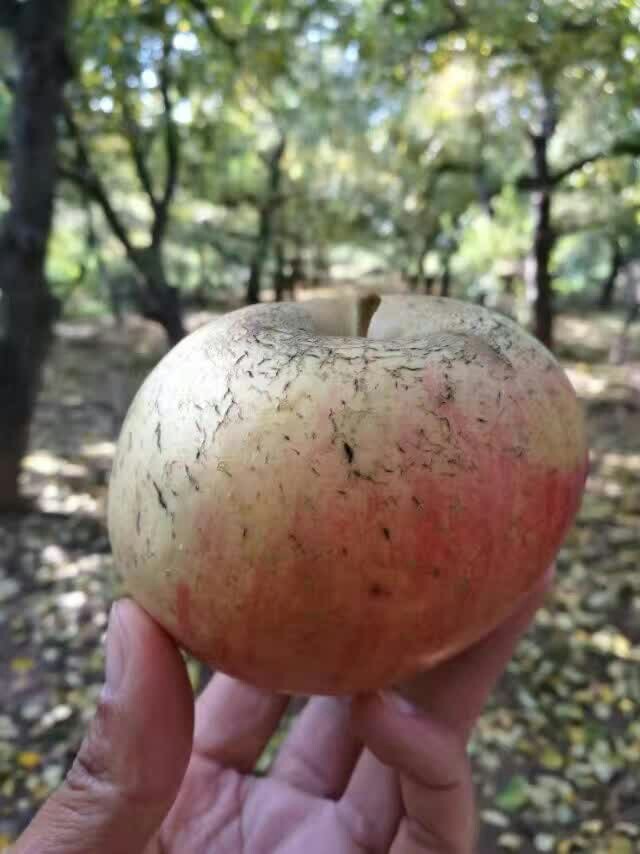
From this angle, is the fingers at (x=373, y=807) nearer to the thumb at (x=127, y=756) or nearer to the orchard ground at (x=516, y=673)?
the thumb at (x=127, y=756)

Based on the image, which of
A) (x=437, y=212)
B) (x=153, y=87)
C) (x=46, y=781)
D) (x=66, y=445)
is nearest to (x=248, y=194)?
(x=437, y=212)

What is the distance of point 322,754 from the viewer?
1.83 meters

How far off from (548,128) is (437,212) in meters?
→ 2.39

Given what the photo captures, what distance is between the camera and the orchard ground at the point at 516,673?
2506mm

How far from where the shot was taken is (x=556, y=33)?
3.71 metres

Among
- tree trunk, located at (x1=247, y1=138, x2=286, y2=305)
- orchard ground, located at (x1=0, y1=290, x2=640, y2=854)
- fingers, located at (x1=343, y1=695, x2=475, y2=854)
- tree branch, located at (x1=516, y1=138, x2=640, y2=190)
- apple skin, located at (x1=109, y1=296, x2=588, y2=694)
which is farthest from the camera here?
tree trunk, located at (x1=247, y1=138, x2=286, y2=305)

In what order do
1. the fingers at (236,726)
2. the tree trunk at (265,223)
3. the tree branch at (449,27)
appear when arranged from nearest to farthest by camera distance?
the fingers at (236,726), the tree branch at (449,27), the tree trunk at (265,223)

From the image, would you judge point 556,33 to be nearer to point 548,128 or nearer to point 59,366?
point 548,128

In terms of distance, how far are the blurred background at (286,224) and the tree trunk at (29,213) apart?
11 millimetres

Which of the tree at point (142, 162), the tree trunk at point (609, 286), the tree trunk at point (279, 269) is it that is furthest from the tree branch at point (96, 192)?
the tree trunk at point (609, 286)

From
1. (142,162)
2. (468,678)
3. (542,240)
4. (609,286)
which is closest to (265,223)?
(142,162)

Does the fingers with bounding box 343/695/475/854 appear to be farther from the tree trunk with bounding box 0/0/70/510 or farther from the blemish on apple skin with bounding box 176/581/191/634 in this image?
the tree trunk with bounding box 0/0/70/510

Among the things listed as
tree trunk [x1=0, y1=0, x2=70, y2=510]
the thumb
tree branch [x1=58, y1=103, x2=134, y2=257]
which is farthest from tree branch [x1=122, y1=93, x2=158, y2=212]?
the thumb

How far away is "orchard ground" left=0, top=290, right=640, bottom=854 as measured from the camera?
98.7 inches
